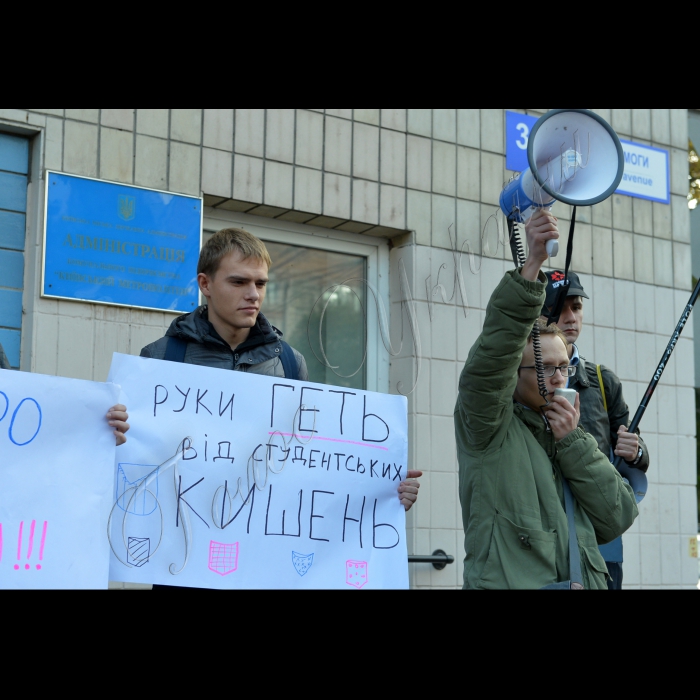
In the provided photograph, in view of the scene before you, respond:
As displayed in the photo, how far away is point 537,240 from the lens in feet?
8.92

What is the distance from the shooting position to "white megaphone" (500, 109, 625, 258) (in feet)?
9.44

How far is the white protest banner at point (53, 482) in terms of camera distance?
2.41 m

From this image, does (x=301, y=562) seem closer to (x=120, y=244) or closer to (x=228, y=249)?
(x=228, y=249)

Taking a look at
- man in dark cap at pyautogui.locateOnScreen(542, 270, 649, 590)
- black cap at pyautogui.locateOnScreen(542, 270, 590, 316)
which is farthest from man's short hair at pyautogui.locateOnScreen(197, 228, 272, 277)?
man in dark cap at pyautogui.locateOnScreen(542, 270, 649, 590)

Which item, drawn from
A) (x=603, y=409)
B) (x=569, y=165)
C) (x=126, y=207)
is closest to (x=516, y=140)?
(x=126, y=207)

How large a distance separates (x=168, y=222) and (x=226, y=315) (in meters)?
2.20

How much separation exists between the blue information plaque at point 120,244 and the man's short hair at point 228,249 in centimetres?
182

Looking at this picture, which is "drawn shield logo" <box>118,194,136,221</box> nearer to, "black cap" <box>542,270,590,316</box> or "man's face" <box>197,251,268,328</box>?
"man's face" <box>197,251,268,328</box>

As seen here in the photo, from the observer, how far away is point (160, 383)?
2.74m

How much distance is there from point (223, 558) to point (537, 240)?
49.3 inches

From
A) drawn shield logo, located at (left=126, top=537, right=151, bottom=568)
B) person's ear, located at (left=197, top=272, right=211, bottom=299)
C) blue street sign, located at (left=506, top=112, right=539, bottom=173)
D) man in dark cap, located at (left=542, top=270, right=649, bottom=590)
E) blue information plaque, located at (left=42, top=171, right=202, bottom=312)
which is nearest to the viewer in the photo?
drawn shield logo, located at (left=126, top=537, right=151, bottom=568)

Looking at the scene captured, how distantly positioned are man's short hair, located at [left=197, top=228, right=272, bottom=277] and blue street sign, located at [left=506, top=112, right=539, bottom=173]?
3.66m
